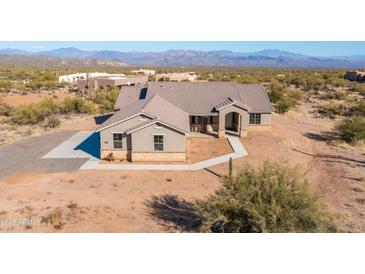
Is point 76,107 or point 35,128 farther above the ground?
point 76,107

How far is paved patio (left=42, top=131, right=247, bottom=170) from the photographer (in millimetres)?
20859

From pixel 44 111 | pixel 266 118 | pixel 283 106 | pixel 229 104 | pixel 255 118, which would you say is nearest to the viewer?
pixel 229 104

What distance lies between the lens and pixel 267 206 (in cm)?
1088

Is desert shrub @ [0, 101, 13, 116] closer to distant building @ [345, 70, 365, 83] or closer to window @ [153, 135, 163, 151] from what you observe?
window @ [153, 135, 163, 151]

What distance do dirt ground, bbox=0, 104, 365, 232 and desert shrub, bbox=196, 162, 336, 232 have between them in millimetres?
2243

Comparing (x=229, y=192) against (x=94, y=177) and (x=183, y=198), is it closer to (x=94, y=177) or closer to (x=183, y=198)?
(x=183, y=198)

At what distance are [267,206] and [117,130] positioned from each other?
13.4 m

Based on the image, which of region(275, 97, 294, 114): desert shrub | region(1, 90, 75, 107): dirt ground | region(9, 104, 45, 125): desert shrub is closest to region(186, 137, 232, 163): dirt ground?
region(275, 97, 294, 114): desert shrub

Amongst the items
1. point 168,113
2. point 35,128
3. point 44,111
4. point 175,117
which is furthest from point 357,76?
point 35,128

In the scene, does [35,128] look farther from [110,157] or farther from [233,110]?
[233,110]

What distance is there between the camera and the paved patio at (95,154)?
821 inches

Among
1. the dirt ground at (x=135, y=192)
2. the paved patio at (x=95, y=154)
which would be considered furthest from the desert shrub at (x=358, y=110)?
the paved patio at (x=95, y=154)

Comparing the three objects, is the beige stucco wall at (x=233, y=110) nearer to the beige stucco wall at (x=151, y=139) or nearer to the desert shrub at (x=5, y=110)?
the beige stucco wall at (x=151, y=139)

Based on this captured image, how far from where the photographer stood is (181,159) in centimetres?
2192
